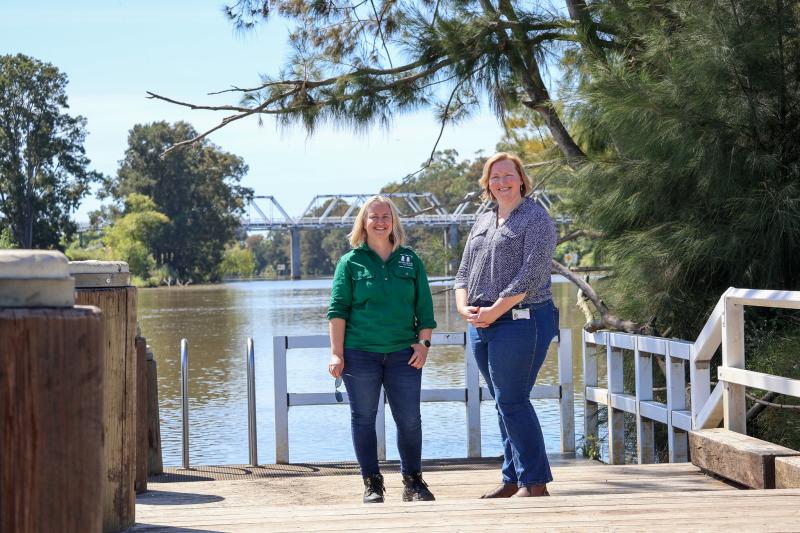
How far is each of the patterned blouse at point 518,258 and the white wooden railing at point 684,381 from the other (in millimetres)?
925

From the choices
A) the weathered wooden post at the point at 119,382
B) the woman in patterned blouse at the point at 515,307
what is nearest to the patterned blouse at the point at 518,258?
the woman in patterned blouse at the point at 515,307

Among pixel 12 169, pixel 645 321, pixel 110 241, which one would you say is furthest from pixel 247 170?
pixel 645 321

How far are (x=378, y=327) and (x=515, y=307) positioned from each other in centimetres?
61

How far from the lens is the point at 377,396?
191 inches

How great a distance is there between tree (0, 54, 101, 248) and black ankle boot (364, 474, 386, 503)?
62406 millimetres

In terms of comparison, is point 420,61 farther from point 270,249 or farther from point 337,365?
point 270,249

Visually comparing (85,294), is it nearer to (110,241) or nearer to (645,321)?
(645,321)

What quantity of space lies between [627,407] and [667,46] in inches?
102

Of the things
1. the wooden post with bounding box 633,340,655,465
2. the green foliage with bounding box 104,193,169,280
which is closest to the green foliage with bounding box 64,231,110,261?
the green foliage with bounding box 104,193,169,280

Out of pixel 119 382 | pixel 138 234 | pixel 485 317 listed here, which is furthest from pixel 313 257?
pixel 119 382

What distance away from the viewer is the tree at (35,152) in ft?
213

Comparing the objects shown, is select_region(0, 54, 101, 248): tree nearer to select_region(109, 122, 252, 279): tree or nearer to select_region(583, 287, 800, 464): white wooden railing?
select_region(109, 122, 252, 279): tree

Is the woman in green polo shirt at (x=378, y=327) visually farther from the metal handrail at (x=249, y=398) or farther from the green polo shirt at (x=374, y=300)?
the metal handrail at (x=249, y=398)

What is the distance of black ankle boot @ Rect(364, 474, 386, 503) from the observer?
15.7 ft
